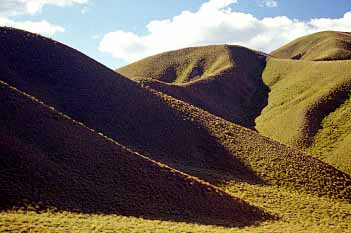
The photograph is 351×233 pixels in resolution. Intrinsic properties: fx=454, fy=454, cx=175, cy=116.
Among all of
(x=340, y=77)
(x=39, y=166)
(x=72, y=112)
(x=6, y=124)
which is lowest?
(x=39, y=166)

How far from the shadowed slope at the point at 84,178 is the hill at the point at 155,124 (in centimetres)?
695

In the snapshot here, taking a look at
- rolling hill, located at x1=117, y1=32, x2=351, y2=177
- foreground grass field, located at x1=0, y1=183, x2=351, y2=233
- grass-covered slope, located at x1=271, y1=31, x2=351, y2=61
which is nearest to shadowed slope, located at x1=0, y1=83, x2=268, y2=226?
foreground grass field, located at x1=0, y1=183, x2=351, y2=233

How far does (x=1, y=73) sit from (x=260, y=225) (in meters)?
32.7

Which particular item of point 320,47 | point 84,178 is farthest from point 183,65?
point 84,178

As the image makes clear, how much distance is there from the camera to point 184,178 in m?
38.1

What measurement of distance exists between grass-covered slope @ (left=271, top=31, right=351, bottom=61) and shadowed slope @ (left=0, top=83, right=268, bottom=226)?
112 metres

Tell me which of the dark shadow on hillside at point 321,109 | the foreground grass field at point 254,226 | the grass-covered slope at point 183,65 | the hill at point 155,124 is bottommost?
the foreground grass field at point 254,226

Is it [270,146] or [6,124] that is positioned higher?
[270,146]

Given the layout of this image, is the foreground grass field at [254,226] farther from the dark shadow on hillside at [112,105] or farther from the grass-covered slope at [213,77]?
the grass-covered slope at [213,77]

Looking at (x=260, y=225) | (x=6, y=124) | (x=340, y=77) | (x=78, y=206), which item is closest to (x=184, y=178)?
(x=260, y=225)

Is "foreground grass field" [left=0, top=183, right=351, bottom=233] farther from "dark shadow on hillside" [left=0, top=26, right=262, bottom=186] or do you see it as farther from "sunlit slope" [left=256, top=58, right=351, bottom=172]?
"sunlit slope" [left=256, top=58, right=351, bottom=172]

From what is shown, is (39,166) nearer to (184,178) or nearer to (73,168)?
(73,168)

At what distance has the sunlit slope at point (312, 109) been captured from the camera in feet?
222

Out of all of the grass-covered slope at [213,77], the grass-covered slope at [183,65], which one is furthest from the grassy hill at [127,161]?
the grass-covered slope at [183,65]
